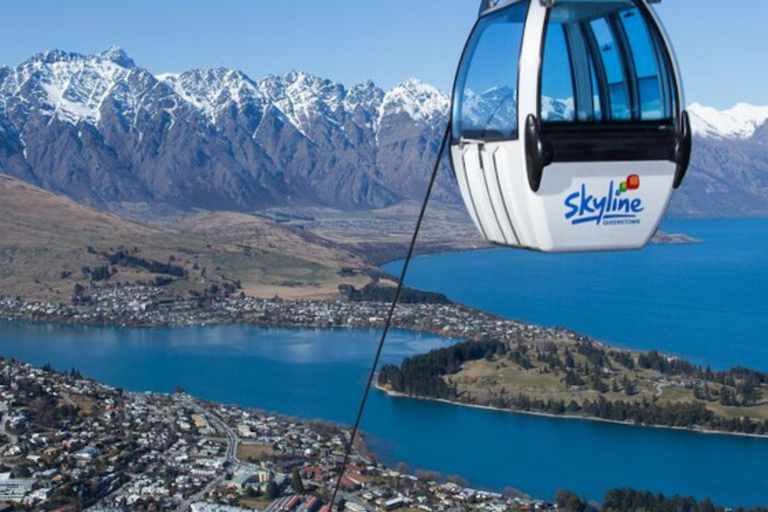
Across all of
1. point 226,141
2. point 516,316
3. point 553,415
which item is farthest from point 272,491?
point 226,141

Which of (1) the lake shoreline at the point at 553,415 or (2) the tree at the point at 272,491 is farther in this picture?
(1) the lake shoreline at the point at 553,415

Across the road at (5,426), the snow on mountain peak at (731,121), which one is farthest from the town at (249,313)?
the snow on mountain peak at (731,121)

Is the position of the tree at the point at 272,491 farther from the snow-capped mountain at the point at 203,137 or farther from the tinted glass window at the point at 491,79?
the snow-capped mountain at the point at 203,137

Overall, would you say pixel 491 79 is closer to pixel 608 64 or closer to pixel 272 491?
pixel 608 64

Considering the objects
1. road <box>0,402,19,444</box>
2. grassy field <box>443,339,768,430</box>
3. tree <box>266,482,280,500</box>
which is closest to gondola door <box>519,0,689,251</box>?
tree <box>266,482,280,500</box>

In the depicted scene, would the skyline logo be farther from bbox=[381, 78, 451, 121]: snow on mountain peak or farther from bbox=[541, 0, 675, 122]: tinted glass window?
bbox=[381, 78, 451, 121]: snow on mountain peak

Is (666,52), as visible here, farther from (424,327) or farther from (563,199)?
(424,327)
